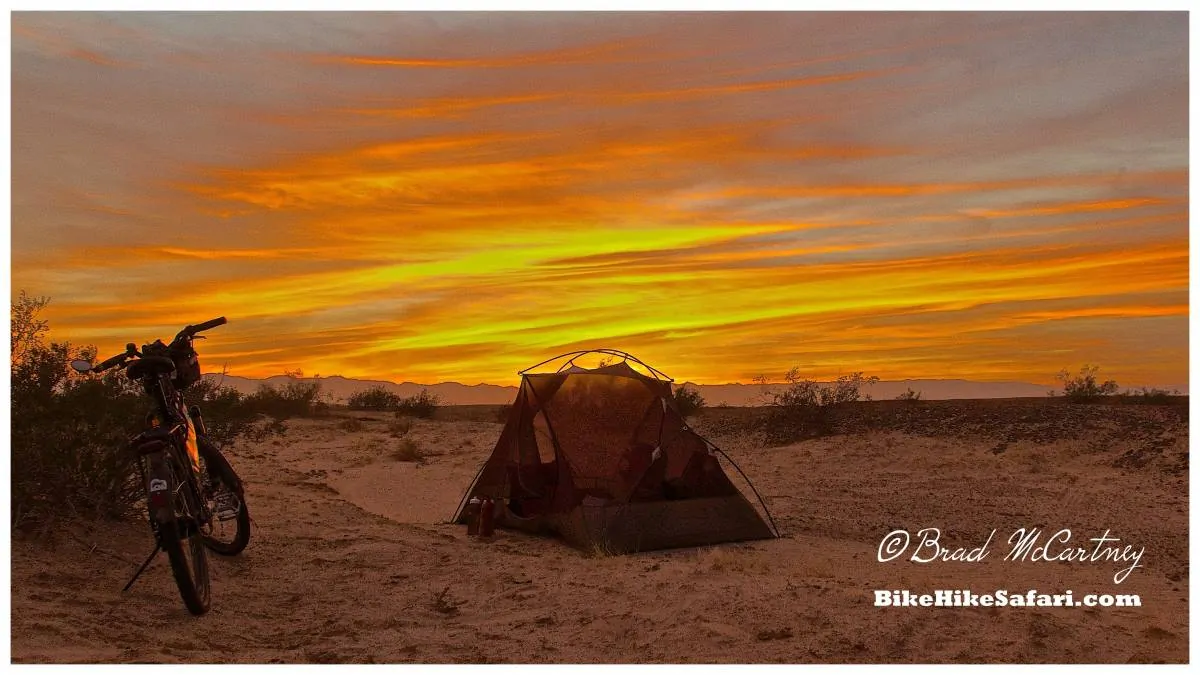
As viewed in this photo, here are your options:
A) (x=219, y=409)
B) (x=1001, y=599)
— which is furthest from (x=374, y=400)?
(x=1001, y=599)

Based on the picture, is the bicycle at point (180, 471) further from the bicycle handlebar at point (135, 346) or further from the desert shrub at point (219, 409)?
the desert shrub at point (219, 409)

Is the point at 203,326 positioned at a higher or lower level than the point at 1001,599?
higher

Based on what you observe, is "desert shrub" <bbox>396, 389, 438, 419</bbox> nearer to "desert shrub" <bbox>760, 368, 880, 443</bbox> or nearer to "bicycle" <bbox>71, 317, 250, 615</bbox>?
"desert shrub" <bbox>760, 368, 880, 443</bbox>

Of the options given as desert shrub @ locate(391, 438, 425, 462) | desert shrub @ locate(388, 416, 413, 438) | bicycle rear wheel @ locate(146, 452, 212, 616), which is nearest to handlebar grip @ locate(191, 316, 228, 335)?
bicycle rear wheel @ locate(146, 452, 212, 616)

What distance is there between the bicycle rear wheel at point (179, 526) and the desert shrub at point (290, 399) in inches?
725

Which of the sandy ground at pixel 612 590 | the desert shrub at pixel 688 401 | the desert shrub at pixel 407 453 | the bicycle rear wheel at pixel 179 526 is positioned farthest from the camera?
the desert shrub at pixel 688 401

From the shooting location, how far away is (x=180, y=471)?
6.77m

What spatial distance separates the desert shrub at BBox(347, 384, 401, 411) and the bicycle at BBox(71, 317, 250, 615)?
21440 millimetres

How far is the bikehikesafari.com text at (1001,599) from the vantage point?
6820 mm

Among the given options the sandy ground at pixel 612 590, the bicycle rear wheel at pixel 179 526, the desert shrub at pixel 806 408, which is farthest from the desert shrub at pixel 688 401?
the bicycle rear wheel at pixel 179 526

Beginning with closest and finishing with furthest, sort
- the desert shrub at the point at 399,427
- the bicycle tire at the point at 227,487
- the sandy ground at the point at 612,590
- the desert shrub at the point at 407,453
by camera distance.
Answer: the sandy ground at the point at 612,590, the bicycle tire at the point at 227,487, the desert shrub at the point at 407,453, the desert shrub at the point at 399,427

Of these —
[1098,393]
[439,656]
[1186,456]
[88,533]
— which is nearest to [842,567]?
[439,656]

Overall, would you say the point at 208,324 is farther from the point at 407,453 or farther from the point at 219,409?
the point at 407,453

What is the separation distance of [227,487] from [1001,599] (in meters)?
5.96
